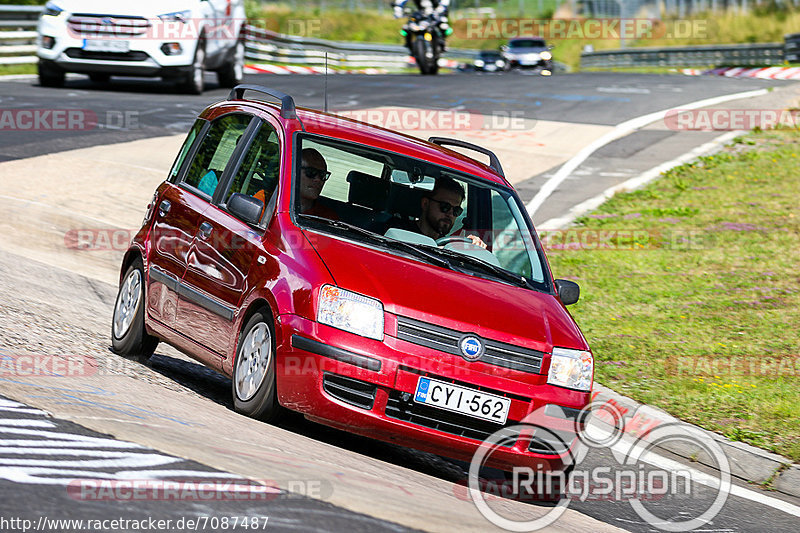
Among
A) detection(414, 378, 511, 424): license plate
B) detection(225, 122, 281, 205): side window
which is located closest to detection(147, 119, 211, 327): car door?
detection(225, 122, 281, 205): side window

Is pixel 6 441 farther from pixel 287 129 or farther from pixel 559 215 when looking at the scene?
pixel 559 215

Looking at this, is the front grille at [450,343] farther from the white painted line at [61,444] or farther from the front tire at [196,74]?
the front tire at [196,74]

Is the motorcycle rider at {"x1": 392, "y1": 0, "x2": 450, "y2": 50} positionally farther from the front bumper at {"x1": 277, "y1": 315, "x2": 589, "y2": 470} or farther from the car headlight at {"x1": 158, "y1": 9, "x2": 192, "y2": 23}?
the front bumper at {"x1": 277, "y1": 315, "x2": 589, "y2": 470}

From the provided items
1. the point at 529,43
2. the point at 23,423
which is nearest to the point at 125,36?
the point at 23,423

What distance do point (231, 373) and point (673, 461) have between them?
9.89 ft

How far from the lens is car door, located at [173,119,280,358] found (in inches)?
252

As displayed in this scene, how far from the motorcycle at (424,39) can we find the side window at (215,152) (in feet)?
92.8

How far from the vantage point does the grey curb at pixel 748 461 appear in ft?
23.1

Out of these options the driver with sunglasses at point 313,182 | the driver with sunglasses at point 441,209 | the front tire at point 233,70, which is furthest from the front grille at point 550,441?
the front tire at point 233,70

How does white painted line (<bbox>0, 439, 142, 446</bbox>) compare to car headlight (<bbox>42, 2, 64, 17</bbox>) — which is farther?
car headlight (<bbox>42, 2, 64, 17</bbox>)

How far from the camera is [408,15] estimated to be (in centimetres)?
3619

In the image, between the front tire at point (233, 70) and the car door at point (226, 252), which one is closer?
the car door at point (226, 252)

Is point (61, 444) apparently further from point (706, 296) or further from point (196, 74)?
point (196, 74)

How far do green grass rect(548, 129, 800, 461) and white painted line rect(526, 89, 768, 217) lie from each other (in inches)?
37.9
